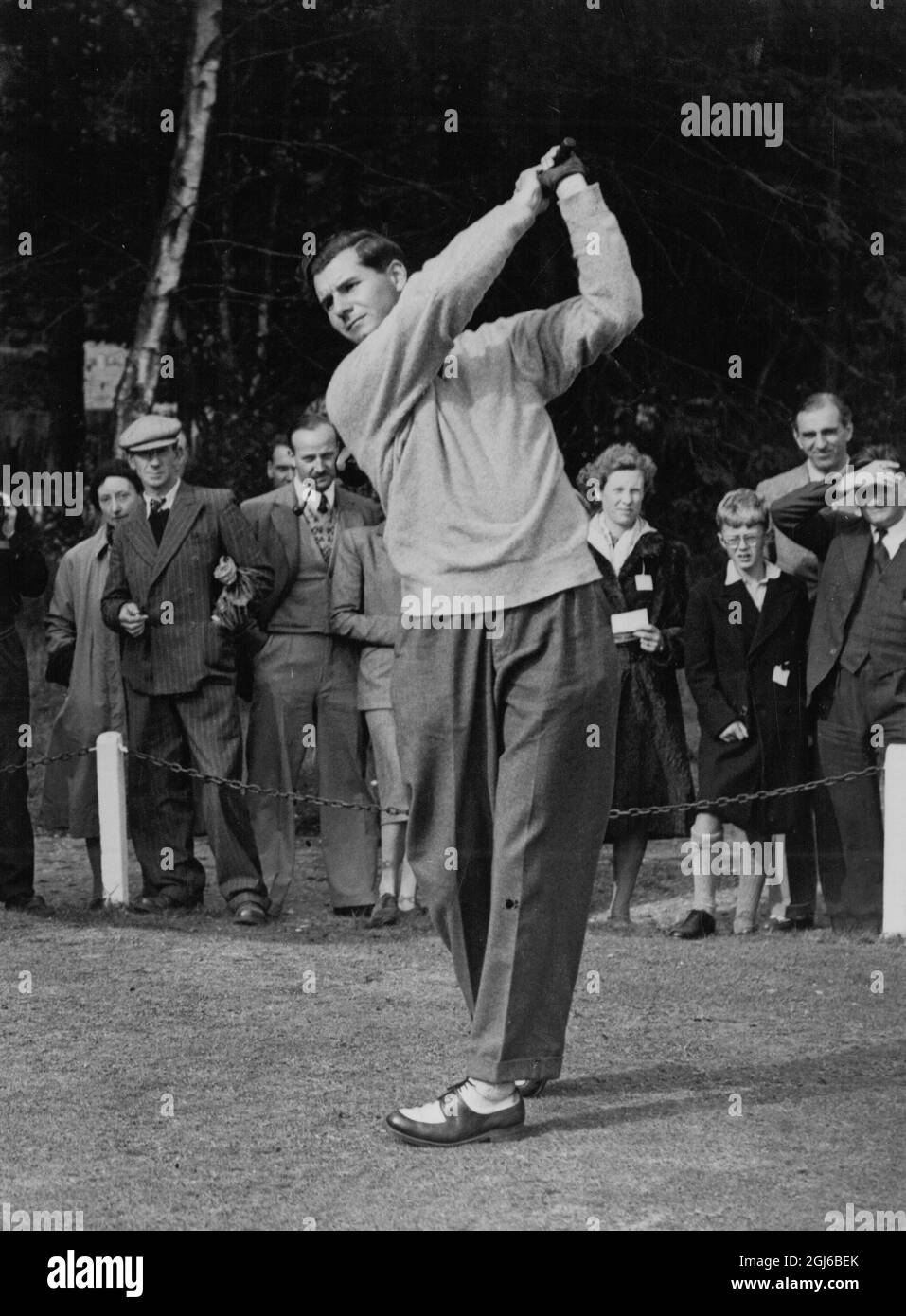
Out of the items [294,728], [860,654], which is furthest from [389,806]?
[860,654]

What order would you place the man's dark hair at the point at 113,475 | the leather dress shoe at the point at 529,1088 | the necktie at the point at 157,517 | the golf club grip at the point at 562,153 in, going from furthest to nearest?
the man's dark hair at the point at 113,475, the necktie at the point at 157,517, the leather dress shoe at the point at 529,1088, the golf club grip at the point at 562,153

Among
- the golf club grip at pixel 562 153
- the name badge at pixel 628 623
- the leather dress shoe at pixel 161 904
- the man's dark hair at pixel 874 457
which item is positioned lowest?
the leather dress shoe at pixel 161 904

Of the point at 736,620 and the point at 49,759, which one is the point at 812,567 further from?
the point at 49,759

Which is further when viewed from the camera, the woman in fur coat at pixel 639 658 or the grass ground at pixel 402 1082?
the woman in fur coat at pixel 639 658

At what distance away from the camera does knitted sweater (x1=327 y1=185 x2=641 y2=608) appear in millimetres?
4559

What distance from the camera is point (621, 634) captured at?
8.07m

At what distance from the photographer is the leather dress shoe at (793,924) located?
7816 millimetres

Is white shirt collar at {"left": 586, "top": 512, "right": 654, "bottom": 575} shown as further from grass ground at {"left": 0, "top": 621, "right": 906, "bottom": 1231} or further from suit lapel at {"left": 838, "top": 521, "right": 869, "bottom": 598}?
grass ground at {"left": 0, "top": 621, "right": 906, "bottom": 1231}

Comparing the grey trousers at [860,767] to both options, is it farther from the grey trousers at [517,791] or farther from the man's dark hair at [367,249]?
the man's dark hair at [367,249]

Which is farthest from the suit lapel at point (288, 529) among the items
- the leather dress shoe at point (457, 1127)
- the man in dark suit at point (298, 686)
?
the leather dress shoe at point (457, 1127)

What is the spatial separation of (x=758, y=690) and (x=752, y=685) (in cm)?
3

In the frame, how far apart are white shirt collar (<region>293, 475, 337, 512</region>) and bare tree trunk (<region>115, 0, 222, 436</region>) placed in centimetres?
314

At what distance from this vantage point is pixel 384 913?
789 centimetres

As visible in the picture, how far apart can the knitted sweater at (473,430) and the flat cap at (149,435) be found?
3598 millimetres
